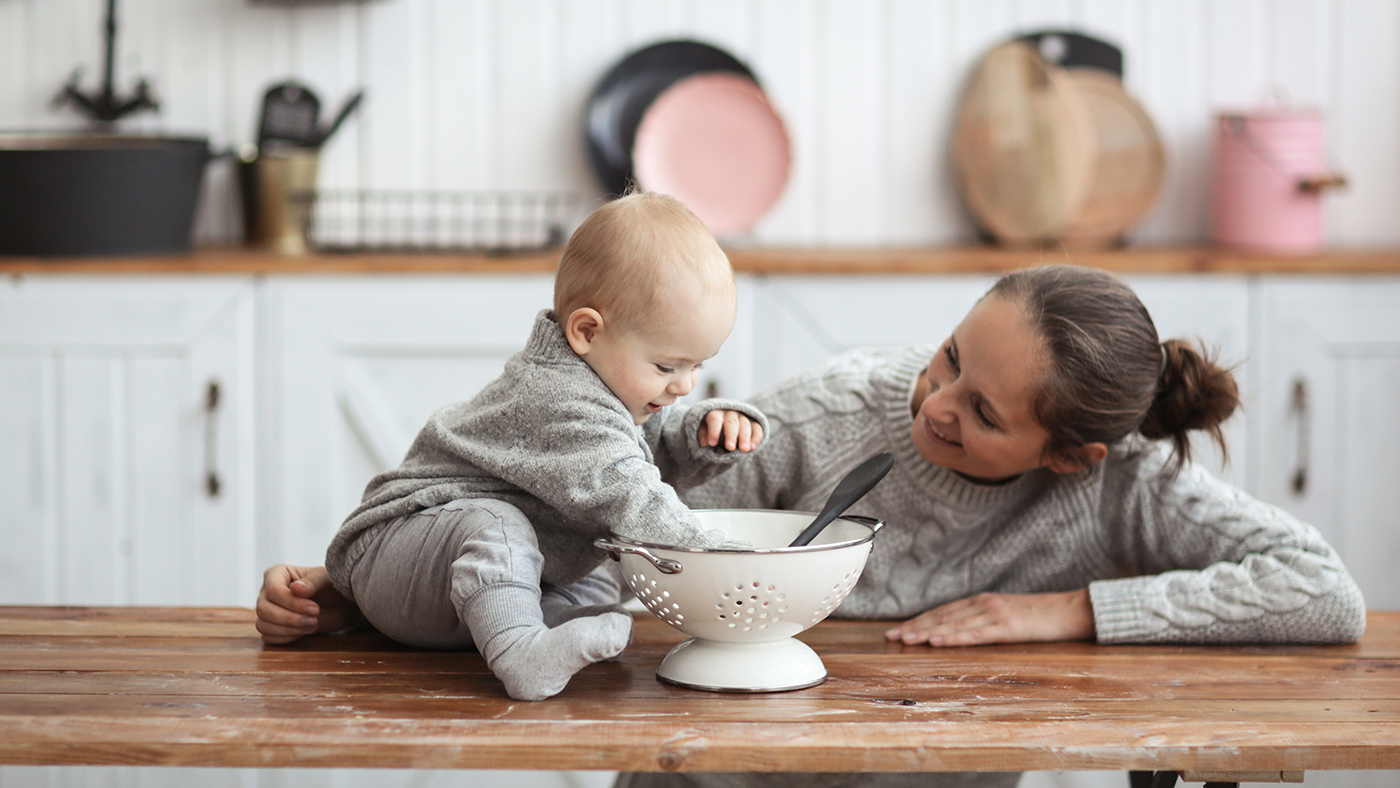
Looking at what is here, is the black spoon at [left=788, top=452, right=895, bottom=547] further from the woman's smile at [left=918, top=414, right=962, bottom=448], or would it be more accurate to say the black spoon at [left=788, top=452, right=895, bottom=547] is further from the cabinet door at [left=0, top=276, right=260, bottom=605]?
the cabinet door at [left=0, top=276, right=260, bottom=605]

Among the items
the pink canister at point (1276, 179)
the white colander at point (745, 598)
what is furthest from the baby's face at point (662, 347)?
the pink canister at point (1276, 179)

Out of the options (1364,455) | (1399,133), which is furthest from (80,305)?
(1399,133)

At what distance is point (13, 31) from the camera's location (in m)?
2.85

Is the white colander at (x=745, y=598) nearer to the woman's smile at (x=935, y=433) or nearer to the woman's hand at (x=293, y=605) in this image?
the woman's smile at (x=935, y=433)

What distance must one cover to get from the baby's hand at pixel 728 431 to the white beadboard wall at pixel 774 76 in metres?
1.75

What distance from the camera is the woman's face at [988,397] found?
1.25 m

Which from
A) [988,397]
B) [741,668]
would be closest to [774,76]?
[988,397]

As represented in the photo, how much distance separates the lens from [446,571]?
1.09 metres

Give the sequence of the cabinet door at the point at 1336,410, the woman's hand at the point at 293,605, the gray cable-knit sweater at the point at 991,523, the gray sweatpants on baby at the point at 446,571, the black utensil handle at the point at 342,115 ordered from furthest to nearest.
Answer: the black utensil handle at the point at 342,115, the cabinet door at the point at 1336,410, the gray cable-knit sweater at the point at 991,523, the woman's hand at the point at 293,605, the gray sweatpants on baby at the point at 446,571

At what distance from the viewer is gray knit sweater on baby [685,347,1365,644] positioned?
128cm

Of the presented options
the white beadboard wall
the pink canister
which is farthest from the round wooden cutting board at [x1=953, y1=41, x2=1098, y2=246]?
the pink canister

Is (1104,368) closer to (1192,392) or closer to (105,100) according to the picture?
(1192,392)

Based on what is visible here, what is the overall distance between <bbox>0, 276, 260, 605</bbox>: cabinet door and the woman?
4.29ft

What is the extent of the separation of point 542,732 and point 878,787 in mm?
632
